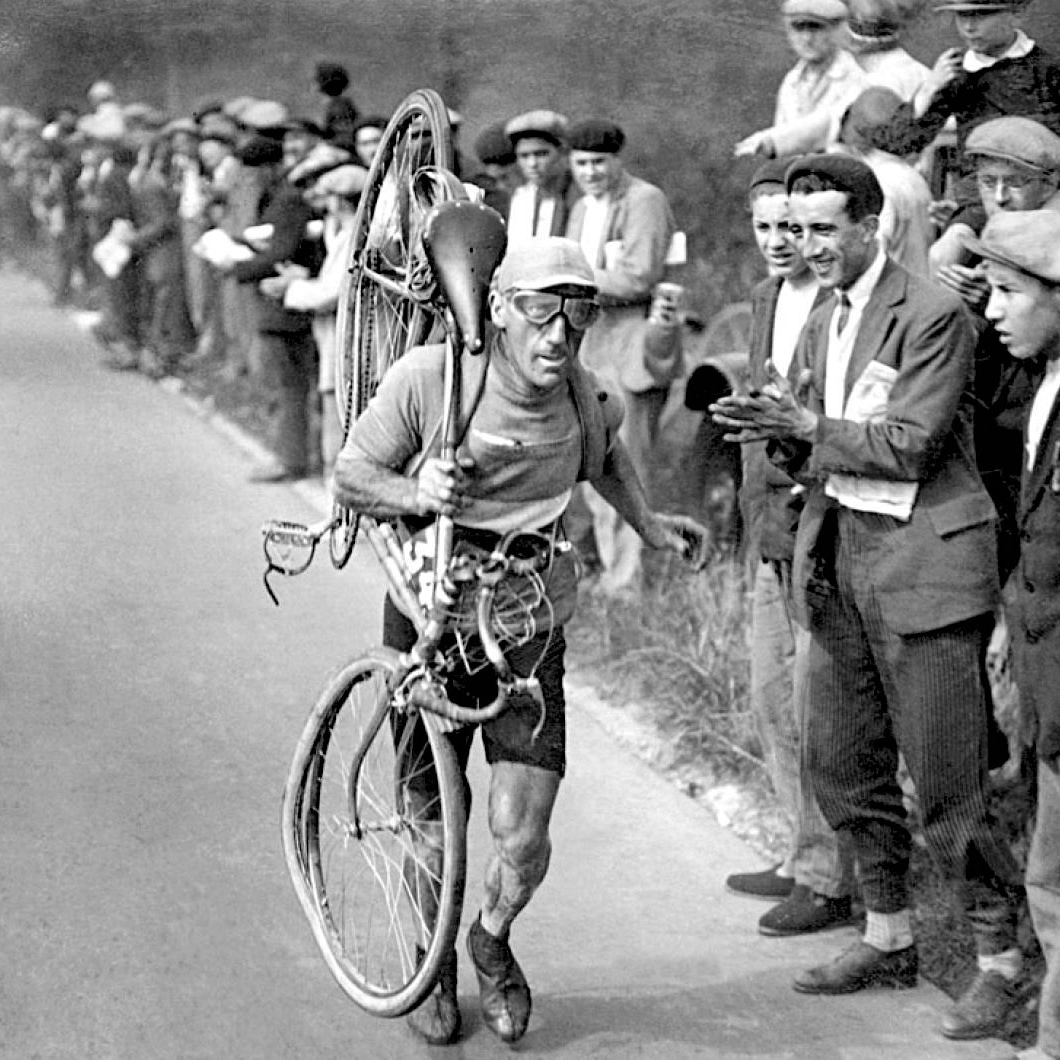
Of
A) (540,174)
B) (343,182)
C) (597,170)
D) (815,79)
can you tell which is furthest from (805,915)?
(343,182)

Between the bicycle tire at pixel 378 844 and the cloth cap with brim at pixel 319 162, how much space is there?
5.38 meters

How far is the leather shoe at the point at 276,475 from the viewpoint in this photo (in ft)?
37.9

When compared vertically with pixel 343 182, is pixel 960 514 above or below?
above

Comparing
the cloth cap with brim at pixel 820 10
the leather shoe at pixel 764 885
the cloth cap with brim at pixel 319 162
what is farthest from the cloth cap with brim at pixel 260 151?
the leather shoe at pixel 764 885

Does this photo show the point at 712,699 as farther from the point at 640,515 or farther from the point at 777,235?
the point at 640,515

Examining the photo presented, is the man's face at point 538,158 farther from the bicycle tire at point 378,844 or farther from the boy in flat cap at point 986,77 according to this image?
the bicycle tire at point 378,844

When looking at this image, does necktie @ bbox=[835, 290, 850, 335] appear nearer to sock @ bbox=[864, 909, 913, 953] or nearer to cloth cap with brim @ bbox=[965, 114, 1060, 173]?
cloth cap with brim @ bbox=[965, 114, 1060, 173]

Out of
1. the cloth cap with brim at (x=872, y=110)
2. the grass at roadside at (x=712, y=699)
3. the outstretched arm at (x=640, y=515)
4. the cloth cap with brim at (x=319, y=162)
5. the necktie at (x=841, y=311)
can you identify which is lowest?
the grass at roadside at (x=712, y=699)

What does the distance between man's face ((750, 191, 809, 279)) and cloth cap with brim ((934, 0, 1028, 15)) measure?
2.57 feet

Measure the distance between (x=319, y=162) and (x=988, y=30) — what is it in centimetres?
518

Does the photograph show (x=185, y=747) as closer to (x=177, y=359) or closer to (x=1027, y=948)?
(x=1027, y=948)

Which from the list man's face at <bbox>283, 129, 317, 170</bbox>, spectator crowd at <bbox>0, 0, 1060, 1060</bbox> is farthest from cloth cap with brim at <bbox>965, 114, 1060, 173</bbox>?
man's face at <bbox>283, 129, 317, 170</bbox>

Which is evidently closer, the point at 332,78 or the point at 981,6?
the point at 981,6

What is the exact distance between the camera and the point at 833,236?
5.22m
